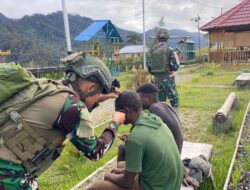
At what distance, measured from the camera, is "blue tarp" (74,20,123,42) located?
1800 cm

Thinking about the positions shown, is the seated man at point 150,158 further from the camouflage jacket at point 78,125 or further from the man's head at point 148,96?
the man's head at point 148,96

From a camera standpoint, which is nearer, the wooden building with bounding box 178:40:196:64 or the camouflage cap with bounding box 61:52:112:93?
the camouflage cap with bounding box 61:52:112:93

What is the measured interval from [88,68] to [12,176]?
71 centimetres

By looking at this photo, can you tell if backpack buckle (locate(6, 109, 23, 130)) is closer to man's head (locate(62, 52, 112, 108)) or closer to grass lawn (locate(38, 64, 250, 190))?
man's head (locate(62, 52, 112, 108))

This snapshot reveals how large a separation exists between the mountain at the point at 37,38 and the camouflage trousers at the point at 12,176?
14023mm

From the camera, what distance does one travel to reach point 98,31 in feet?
61.1

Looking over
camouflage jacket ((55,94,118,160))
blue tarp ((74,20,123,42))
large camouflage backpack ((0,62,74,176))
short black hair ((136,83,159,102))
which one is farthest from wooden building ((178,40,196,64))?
large camouflage backpack ((0,62,74,176))

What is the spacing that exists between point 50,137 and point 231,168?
288 cm

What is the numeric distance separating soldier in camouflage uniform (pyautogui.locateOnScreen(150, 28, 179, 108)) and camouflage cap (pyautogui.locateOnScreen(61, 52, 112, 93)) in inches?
159

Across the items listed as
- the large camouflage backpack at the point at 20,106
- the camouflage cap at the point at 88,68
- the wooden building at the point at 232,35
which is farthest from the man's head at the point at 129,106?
the wooden building at the point at 232,35

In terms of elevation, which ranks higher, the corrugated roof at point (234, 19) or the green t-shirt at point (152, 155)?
the corrugated roof at point (234, 19)

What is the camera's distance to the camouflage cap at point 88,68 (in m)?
1.82

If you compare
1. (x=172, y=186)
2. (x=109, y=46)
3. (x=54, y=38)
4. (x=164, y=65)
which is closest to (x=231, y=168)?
(x=172, y=186)

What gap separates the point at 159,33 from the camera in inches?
230
